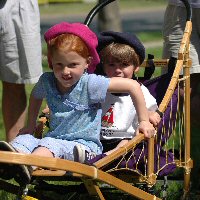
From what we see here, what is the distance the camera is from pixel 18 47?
17.9 ft

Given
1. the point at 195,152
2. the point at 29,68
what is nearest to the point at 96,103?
the point at 29,68

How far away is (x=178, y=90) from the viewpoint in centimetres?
451

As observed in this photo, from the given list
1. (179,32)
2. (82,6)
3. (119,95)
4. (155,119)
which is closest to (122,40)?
(119,95)

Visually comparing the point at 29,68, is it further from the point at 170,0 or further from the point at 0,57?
the point at 170,0

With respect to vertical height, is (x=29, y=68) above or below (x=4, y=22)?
below

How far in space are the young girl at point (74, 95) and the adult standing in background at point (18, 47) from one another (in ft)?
4.04

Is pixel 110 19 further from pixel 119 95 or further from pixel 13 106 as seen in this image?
pixel 119 95

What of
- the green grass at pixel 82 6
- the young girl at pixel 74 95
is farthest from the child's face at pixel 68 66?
the green grass at pixel 82 6

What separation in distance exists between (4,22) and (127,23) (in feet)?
51.2

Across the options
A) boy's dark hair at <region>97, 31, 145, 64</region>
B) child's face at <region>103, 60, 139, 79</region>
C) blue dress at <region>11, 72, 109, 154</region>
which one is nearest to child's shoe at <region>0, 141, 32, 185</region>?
blue dress at <region>11, 72, 109, 154</region>

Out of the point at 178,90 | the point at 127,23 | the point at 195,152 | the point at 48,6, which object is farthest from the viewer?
the point at 48,6

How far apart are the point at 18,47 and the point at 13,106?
0.47 m

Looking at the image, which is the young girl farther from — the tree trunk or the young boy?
the tree trunk

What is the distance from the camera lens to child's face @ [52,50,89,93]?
4016 millimetres
